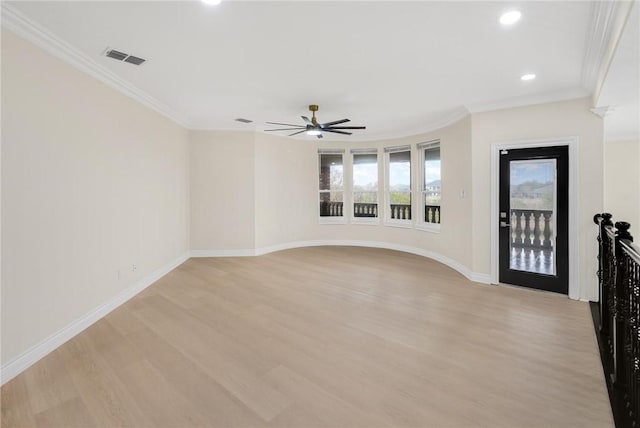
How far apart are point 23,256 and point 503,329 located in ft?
14.2

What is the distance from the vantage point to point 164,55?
3.03m

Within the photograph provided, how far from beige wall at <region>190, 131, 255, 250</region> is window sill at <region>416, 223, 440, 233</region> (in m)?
3.54

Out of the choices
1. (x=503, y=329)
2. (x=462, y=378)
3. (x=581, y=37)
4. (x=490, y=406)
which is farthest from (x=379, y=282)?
(x=581, y=37)

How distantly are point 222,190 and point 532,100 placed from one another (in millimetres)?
5379

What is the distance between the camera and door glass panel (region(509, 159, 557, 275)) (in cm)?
411

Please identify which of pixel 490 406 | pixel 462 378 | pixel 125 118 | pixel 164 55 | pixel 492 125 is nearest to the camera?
pixel 490 406

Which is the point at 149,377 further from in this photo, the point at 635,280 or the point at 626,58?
the point at 626,58

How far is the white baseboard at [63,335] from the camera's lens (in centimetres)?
230

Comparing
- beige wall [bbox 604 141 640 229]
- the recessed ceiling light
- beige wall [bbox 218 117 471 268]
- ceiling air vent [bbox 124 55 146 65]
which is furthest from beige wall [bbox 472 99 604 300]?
ceiling air vent [bbox 124 55 146 65]

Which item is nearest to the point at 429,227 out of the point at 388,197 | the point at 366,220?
the point at 388,197

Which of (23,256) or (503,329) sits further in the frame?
(503,329)

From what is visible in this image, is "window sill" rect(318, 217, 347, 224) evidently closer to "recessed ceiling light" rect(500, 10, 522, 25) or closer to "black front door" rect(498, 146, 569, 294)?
"black front door" rect(498, 146, 569, 294)

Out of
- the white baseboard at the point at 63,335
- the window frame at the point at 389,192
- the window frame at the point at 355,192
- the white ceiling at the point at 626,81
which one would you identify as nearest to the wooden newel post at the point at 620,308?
the white ceiling at the point at 626,81

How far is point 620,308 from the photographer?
197 centimetres
